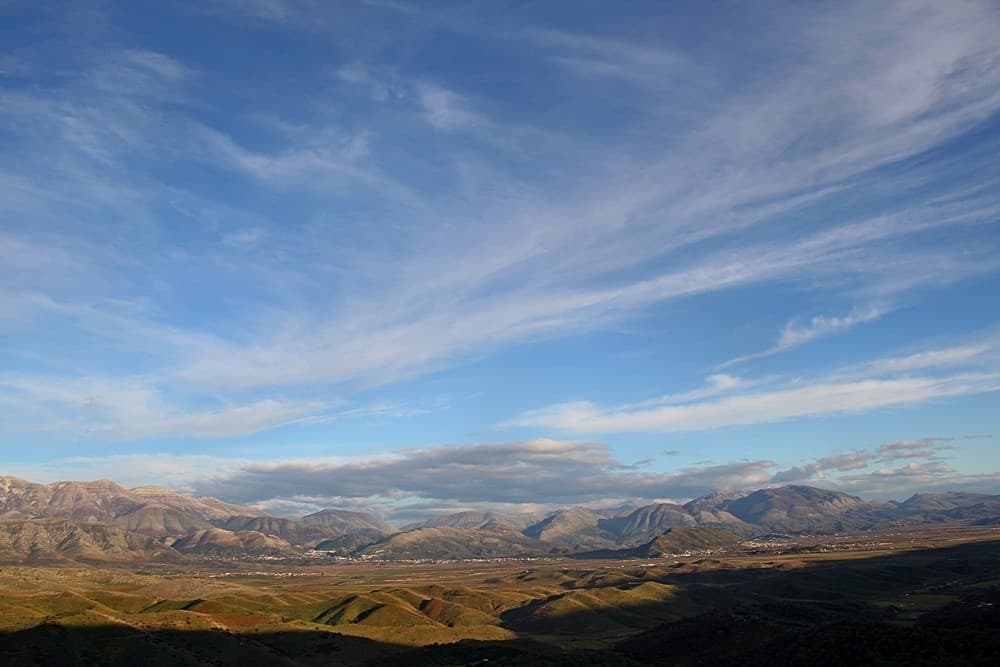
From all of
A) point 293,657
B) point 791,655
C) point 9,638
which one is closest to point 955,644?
point 791,655

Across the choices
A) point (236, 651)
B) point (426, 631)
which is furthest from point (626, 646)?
point (236, 651)

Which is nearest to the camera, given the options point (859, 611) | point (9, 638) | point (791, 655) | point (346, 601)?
point (791, 655)

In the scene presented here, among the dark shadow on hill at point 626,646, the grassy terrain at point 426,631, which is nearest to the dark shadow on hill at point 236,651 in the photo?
the dark shadow on hill at point 626,646

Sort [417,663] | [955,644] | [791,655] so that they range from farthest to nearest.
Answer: [417,663] < [791,655] < [955,644]

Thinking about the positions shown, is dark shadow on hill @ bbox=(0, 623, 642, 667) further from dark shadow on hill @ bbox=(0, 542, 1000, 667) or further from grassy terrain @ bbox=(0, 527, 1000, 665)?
grassy terrain @ bbox=(0, 527, 1000, 665)

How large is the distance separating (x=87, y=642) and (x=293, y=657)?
33.5 m

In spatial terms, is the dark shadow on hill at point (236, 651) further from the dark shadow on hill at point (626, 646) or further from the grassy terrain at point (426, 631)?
the grassy terrain at point (426, 631)

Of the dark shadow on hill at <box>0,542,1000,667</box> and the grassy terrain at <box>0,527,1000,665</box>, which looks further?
the grassy terrain at <box>0,527,1000,665</box>

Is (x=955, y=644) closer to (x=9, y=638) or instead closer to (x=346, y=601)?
(x=9, y=638)

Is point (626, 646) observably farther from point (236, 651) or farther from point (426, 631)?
point (236, 651)

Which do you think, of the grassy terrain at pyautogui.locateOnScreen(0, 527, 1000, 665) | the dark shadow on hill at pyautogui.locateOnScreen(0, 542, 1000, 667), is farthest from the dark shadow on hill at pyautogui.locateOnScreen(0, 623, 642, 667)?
the grassy terrain at pyautogui.locateOnScreen(0, 527, 1000, 665)

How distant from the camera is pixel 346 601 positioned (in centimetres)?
19112

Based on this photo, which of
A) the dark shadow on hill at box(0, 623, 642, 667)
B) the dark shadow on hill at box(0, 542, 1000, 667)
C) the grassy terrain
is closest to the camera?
the dark shadow on hill at box(0, 542, 1000, 667)

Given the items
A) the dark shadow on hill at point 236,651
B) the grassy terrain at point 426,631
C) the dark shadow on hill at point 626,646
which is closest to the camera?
the dark shadow on hill at point 626,646
